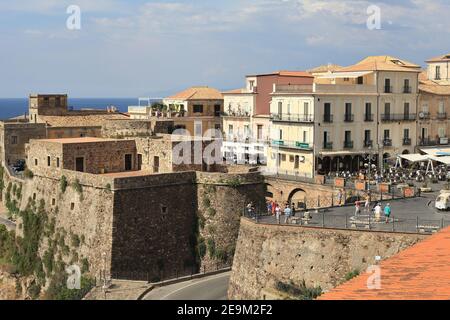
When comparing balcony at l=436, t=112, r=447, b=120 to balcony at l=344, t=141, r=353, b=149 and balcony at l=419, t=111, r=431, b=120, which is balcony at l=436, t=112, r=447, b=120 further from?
balcony at l=344, t=141, r=353, b=149

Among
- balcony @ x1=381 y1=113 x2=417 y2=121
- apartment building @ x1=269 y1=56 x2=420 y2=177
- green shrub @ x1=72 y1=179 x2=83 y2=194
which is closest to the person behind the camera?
green shrub @ x1=72 y1=179 x2=83 y2=194

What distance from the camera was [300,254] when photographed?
3316 cm

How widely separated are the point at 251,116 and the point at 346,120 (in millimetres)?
14572

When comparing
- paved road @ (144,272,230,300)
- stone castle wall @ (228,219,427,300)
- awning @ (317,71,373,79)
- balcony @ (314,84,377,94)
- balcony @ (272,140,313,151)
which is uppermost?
awning @ (317,71,373,79)

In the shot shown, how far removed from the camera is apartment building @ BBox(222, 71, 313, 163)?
68.4 meters

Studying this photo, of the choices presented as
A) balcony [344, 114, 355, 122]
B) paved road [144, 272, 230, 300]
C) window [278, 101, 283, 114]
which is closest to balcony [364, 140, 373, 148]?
balcony [344, 114, 355, 122]

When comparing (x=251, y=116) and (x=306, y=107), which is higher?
(x=306, y=107)

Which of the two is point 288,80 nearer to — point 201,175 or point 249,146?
point 249,146

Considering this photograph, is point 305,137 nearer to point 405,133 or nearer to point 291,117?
point 291,117

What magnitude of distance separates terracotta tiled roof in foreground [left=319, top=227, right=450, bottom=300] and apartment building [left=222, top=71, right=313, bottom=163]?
44.7m

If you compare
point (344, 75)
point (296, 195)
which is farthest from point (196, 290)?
point (344, 75)

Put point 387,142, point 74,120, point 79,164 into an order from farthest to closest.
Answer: point 74,120, point 387,142, point 79,164

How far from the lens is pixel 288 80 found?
70375 millimetres
